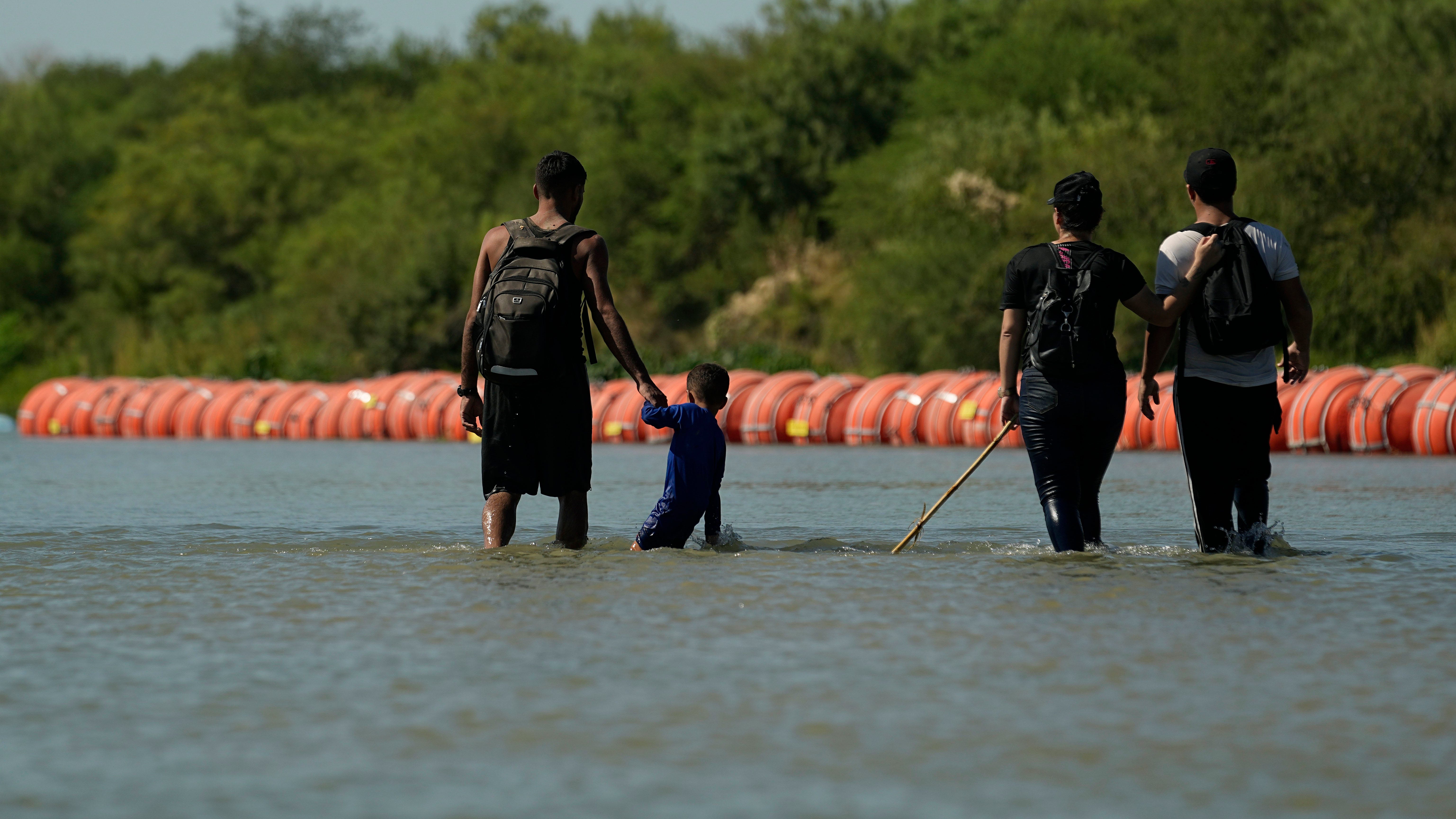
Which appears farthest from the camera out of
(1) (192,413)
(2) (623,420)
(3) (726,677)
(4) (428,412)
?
(1) (192,413)

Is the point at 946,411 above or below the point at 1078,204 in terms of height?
below

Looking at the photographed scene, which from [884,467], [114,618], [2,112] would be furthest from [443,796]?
[2,112]

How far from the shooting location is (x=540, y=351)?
7.20m

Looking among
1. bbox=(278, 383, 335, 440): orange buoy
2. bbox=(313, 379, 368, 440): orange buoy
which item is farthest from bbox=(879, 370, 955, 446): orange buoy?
bbox=(278, 383, 335, 440): orange buoy

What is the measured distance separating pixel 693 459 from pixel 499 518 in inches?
33.4

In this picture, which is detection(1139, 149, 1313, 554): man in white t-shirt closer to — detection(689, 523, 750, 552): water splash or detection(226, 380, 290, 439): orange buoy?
detection(689, 523, 750, 552): water splash

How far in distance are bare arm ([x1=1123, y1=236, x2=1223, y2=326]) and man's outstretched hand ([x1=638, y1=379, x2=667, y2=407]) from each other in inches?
74.2

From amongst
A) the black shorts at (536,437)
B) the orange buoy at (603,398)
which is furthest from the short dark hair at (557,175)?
the orange buoy at (603,398)

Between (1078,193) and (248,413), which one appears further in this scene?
(248,413)

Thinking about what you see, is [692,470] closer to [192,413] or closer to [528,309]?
[528,309]

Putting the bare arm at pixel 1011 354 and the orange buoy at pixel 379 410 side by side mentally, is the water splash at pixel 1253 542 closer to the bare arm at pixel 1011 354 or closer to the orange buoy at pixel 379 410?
the bare arm at pixel 1011 354

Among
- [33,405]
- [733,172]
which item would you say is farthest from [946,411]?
[733,172]

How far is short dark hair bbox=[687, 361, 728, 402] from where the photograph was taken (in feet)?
25.4

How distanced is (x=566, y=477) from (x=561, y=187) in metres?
1.21
